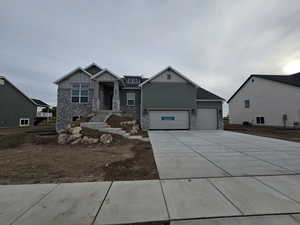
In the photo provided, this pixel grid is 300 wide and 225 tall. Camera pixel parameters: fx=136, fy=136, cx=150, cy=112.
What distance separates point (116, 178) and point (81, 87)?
1418cm

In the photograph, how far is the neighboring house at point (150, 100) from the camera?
15.0 metres

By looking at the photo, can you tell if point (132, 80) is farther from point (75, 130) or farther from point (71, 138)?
point (71, 138)

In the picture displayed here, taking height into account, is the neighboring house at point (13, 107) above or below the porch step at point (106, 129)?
above

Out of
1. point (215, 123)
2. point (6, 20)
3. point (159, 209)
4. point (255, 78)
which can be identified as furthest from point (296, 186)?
point (255, 78)

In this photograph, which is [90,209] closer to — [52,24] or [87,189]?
[87,189]

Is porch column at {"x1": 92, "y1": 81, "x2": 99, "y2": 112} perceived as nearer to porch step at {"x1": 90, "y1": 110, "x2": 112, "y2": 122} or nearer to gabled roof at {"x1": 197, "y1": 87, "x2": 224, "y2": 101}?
porch step at {"x1": 90, "y1": 110, "x2": 112, "y2": 122}

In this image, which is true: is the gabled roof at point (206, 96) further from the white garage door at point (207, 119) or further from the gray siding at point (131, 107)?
the gray siding at point (131, 107)

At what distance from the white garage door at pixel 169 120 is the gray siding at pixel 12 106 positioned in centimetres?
2133

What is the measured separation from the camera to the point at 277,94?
2027 centimetres

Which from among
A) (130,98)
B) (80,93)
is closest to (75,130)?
(80,93)

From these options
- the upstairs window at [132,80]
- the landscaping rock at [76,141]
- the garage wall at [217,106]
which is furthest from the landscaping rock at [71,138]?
the garage wall at [217,106]

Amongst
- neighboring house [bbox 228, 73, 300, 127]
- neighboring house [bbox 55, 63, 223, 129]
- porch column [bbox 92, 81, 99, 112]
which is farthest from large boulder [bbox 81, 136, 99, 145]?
neighboring house [bbox 228, 73, 300, 127]

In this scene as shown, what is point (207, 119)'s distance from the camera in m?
16.3

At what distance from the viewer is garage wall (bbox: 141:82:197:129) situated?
15484 millimetres
